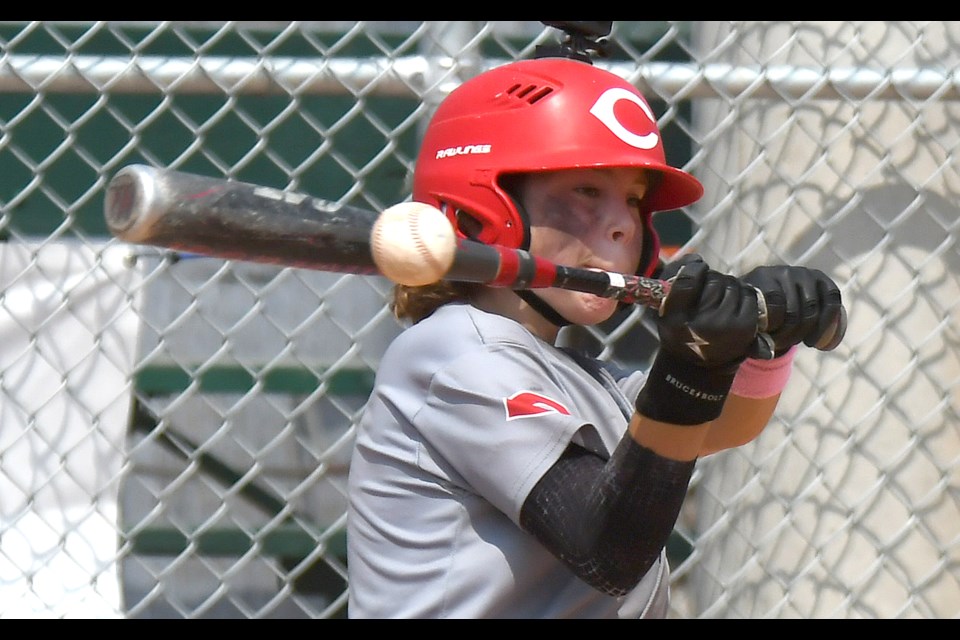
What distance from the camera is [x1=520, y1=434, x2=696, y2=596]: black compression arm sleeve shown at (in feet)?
5.66

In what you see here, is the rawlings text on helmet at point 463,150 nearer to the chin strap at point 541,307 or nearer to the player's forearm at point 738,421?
the chin strap at point 541,307

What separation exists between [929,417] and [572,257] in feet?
4.34

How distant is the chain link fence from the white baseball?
4.73 feet

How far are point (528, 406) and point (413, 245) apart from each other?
40 centimetres

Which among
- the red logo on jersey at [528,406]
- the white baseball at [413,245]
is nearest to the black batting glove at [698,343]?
the red logo on jersey at [528,406]

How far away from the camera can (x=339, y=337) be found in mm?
3221

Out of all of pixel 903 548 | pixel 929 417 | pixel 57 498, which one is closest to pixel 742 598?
pixel 903 548

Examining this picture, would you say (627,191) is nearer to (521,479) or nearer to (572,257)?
(572,257)

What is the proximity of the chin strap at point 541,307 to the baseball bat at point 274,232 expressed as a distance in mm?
→ 383

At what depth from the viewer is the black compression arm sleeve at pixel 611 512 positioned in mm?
1725

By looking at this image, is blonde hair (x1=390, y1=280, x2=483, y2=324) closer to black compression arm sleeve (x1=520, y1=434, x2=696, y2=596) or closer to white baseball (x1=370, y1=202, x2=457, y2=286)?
black compression arm sleeve (x1=520, y1=434, x2=696, y2=596)

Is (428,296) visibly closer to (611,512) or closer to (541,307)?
(541,307)

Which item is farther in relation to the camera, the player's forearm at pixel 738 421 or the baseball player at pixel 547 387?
the player's forearm at pixel 738 421

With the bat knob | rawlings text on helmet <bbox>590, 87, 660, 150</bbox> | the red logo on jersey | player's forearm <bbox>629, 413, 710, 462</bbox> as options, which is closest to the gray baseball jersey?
the red logo on jersey
